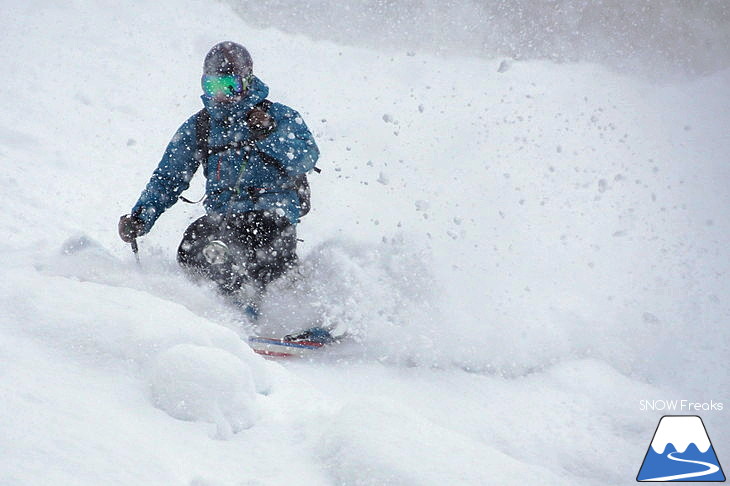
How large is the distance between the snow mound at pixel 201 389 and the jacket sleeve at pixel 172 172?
2371mm

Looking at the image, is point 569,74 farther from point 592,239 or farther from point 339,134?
point 592,239

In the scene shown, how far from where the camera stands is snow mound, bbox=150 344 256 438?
6.74 ft

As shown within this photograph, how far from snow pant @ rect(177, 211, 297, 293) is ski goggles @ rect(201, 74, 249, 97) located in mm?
825

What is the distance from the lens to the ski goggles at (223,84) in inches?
160

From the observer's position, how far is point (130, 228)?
13.5 feet

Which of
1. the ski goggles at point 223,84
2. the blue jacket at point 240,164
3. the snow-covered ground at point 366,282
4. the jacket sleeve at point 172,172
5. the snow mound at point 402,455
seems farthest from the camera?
the jacket sleeve at point 172,172

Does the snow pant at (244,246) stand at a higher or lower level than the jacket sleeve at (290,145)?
lower

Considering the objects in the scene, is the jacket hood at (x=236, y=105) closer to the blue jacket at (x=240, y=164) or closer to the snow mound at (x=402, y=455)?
the blue jacket at (x=240, y=164)

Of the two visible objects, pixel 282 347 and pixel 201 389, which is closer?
pixel 201 389

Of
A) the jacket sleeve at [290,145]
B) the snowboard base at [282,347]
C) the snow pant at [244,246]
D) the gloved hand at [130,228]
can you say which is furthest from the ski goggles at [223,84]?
the snowboard base at [282,347]

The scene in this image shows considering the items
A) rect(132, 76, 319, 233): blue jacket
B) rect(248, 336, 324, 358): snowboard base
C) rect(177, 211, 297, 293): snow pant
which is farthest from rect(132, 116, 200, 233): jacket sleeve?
rect(248, 336, 324, 358): snowboard base

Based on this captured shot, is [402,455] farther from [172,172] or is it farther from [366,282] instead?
[172,172]

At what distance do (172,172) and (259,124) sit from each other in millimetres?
761

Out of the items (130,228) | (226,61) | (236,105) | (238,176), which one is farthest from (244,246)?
(226,61)
